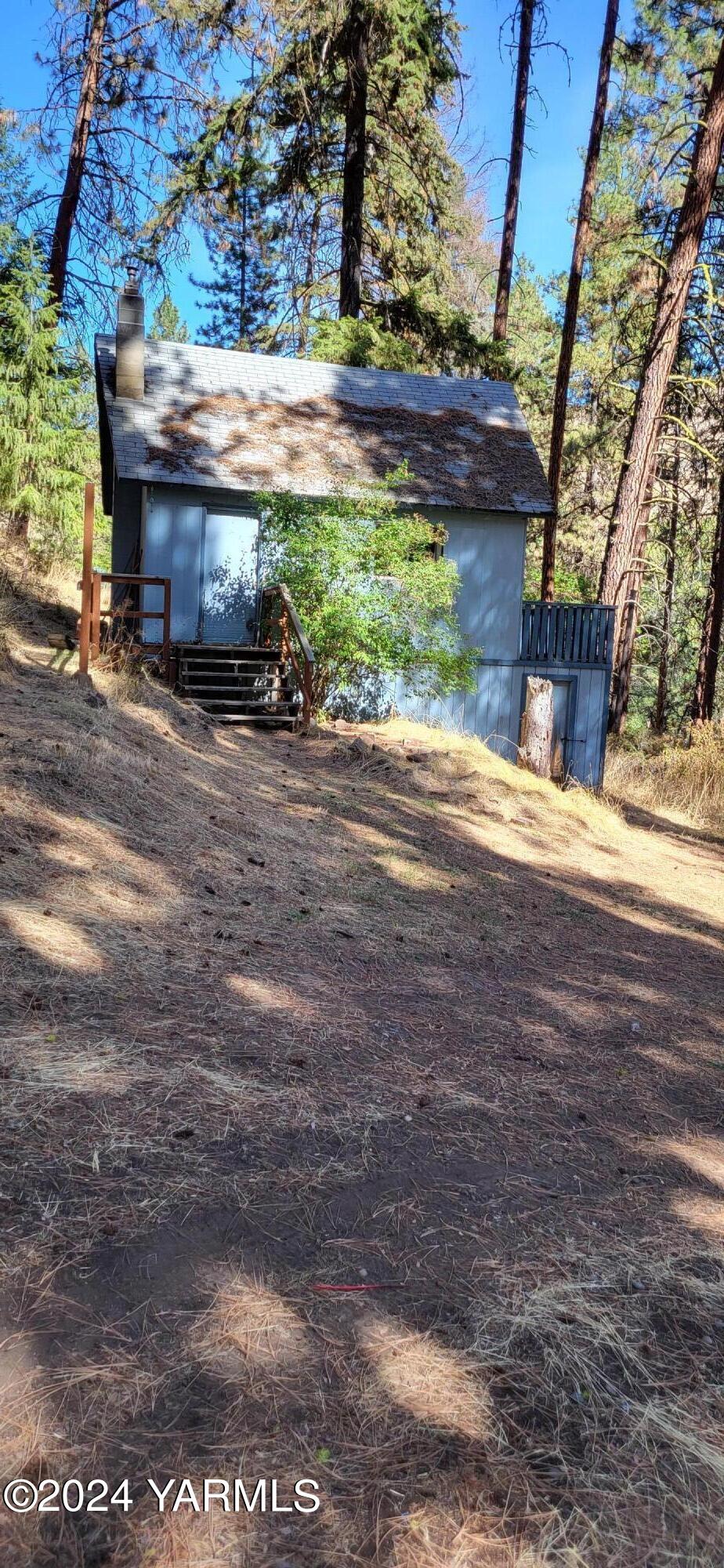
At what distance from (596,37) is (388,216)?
5.17m

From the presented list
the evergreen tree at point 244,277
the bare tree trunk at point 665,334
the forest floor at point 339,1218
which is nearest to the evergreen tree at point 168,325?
the evergreen tree at point 244,277

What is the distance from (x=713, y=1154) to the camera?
3881mm

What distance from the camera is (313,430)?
681 inches

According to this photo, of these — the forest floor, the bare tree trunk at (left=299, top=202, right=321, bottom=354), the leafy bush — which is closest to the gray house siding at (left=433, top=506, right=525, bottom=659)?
the leafy bush

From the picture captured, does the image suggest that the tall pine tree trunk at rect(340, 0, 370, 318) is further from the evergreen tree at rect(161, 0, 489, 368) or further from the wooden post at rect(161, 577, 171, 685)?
the wooden post at rect(161, 577, 171, 685)

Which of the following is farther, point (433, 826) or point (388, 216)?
point (388, 216)

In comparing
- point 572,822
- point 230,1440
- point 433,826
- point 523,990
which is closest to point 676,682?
point 572,822

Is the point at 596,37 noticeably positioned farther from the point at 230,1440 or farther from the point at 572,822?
the point at 230,1440

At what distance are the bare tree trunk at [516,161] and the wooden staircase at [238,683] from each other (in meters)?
11.3

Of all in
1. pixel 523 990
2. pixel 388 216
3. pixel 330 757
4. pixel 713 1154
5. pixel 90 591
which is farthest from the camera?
pixel 388 216

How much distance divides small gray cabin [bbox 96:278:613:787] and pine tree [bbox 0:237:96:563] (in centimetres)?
80

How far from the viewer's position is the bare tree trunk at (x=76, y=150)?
1970 cm

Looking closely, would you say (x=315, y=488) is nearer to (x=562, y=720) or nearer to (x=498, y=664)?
(x=498, y=664)

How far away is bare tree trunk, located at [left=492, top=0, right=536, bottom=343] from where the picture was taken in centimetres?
2134
